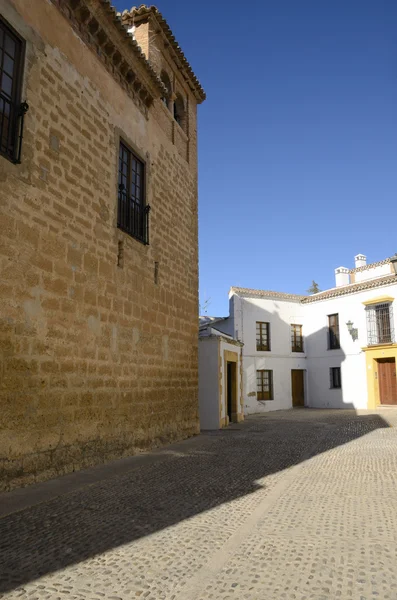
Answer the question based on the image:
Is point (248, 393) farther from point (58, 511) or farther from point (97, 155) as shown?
point (58, 511)

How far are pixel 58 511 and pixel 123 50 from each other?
685cm

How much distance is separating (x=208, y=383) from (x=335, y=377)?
11497 mm

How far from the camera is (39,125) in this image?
18.5 feet

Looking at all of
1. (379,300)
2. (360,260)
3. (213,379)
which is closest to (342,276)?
(360,260)

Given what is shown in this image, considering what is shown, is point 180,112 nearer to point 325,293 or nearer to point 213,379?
point 213,379

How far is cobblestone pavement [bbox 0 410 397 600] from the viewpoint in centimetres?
260

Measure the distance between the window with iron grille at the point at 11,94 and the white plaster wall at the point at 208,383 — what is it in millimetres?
8367

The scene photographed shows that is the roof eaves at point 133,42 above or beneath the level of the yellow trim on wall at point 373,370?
above

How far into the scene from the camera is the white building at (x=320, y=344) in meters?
20.0

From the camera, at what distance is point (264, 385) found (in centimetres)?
2136

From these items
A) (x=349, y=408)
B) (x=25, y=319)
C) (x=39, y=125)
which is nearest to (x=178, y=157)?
(x=39, y=125)

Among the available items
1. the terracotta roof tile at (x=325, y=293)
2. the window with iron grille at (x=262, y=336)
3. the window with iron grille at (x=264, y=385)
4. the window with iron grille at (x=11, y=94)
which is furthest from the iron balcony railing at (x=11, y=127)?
the window with iron grille at (x=262, y=336)

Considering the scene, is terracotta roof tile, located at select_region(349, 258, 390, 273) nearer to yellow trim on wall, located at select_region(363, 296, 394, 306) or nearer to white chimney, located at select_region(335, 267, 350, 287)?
white chimney, located at select_region(335, 267, 350, 287)

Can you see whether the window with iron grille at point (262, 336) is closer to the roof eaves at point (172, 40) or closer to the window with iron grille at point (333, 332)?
the window with iron grille at point (333, 332)
